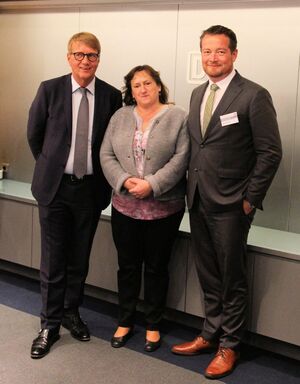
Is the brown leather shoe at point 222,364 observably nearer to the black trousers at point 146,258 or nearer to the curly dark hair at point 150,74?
the black trousers at point 146,258

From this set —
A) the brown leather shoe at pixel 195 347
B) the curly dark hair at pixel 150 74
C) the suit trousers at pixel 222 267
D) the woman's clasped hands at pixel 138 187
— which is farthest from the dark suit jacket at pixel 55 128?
the brown leather shoe at pixel 195 347

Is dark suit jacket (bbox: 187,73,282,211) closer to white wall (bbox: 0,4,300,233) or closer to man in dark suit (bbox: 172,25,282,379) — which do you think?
man in dark suit (bbox: 172,25,282,379)

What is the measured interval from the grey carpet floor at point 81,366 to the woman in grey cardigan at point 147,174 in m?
0.21

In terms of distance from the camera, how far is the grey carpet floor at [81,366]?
281 cm

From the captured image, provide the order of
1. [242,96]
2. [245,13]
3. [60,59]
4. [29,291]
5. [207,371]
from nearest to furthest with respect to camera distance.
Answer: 1. [242,96]
2. [207,371]
3. [245,13]
4. [29,291]
5. [60,59]

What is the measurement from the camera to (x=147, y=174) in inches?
115

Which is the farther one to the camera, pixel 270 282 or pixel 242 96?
pixel 270 282

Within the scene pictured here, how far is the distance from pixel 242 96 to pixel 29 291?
2.24 metres

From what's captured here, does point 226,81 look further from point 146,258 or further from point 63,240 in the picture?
point 63,240

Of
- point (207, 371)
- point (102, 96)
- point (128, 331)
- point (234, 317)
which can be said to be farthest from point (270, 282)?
point (102, 96)

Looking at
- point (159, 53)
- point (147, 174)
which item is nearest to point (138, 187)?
point (147, 174)

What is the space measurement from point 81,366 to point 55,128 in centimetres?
130

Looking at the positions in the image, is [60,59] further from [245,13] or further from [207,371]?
[207,371]

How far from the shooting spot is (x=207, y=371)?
2.88 m
